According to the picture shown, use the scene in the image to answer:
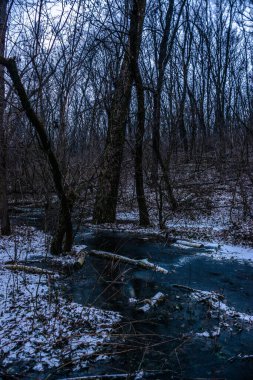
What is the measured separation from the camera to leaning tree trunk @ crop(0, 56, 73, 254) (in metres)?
5.54

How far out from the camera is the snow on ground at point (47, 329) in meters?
4.19

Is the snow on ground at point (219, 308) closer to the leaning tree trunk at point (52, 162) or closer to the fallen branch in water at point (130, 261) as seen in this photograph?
the fallen branch in water at point (130, 261)

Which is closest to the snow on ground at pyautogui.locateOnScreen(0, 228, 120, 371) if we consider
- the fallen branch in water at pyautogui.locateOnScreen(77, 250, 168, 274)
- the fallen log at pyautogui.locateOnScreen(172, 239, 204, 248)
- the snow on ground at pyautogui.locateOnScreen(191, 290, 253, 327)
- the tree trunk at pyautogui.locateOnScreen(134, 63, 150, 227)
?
the snow on ground at pyautogui.locateOnScreen(191, 290, 253, 327)

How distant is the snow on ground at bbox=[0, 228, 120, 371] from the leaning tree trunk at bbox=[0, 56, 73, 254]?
6.63 ft

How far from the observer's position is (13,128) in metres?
9.20

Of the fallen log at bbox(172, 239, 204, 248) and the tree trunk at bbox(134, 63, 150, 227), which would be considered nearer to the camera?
the fallen log at bbox(172, 239, 204, 248)

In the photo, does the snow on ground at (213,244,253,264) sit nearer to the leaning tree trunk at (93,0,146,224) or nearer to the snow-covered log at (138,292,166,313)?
the snow-covered log at (138,292,166,313)

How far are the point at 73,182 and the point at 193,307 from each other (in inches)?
143

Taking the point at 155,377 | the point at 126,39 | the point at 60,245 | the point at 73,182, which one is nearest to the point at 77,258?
the point at 60,245

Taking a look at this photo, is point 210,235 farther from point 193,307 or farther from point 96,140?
point 96,140

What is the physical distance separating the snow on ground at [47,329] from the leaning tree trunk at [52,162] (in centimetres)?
202

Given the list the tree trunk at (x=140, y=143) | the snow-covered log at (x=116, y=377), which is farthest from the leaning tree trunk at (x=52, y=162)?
the snow-covered log at (x=116, y=377)

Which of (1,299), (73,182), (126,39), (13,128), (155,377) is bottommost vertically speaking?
(155,377)

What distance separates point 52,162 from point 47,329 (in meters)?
3.12
